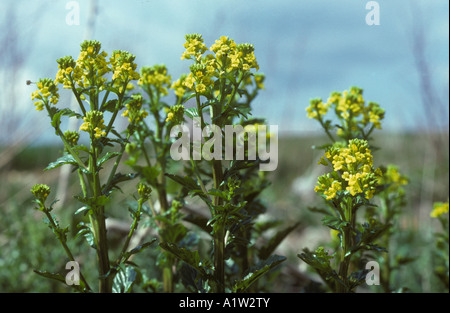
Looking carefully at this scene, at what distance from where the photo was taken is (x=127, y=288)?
1.26m

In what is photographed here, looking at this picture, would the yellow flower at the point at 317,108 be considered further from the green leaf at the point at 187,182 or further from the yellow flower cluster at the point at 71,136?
the yellow flower cluster at the point at 71,136

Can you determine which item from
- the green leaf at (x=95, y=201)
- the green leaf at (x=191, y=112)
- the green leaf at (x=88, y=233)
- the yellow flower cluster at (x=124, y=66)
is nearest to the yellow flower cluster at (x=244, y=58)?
the green leaf at (x=191, y=112)

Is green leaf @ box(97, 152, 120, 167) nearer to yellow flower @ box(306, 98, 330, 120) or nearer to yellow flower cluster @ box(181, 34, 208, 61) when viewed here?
yellow flower cluster @ box(181, 34, 208, 61)

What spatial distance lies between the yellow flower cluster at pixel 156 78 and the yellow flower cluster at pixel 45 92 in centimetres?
39

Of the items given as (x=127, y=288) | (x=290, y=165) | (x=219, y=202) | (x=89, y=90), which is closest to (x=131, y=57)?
(x=89, y=90)

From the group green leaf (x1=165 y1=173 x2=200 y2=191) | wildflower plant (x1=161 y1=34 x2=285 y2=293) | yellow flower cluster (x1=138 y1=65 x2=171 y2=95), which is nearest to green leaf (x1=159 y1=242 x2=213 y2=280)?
wildflower plant (x1=161 y1=34 x2=285 y2=293)

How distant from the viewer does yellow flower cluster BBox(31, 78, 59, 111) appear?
Result: 1.13m

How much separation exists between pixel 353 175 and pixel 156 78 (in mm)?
786

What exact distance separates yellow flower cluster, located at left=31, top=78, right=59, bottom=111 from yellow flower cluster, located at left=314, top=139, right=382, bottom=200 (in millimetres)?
777

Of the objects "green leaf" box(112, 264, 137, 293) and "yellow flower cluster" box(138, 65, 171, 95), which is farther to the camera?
"yellow flower cluster" box(138, 65, 171, 95)

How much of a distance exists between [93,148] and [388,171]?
4.32 feet

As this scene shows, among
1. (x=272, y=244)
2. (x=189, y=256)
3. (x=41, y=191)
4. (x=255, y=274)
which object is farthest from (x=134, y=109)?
(x=272, y=244)

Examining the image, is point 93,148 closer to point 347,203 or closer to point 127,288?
point 127,288

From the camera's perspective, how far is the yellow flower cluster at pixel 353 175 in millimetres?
1100
